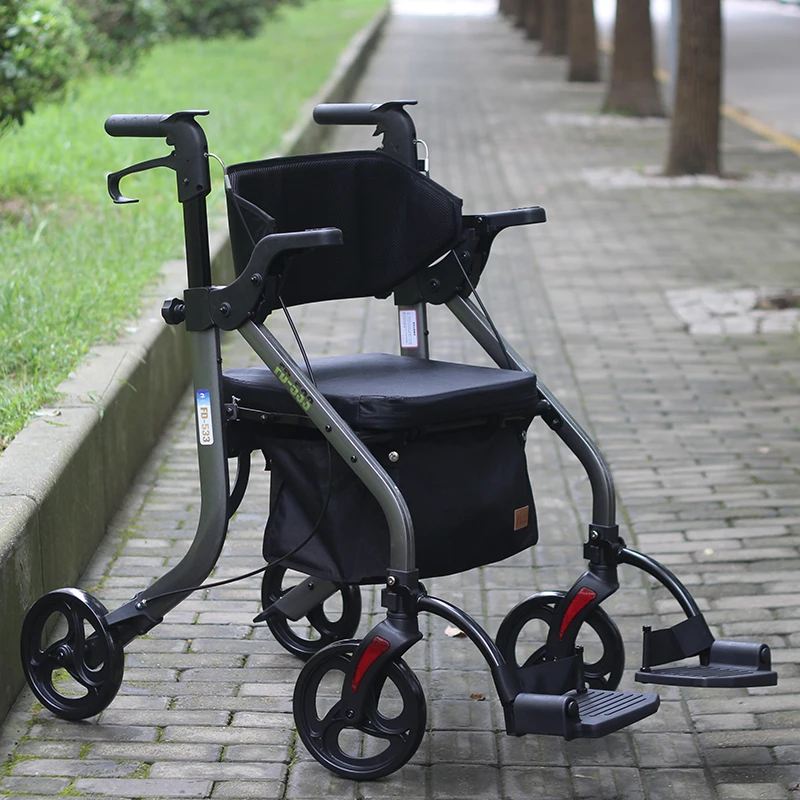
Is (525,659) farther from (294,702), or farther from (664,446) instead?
(664,446)

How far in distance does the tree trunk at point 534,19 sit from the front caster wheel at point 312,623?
95.8ft

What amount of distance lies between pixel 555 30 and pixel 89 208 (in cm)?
2138

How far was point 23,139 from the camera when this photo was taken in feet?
35.8

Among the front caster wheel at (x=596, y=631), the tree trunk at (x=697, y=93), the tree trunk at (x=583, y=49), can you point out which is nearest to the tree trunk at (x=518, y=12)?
the tree trunk at (x=583, y=49)

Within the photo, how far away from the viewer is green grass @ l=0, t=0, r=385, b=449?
5.68 metres

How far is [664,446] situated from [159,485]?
214cm

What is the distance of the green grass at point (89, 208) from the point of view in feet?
18.6

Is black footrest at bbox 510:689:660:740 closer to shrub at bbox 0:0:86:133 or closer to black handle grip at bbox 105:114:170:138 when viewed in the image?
black handle grip at bbox 105:114:170:138

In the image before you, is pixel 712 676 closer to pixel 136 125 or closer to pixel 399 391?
pixel 399 391

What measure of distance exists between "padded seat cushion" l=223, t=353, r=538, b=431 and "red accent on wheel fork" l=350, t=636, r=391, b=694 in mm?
489

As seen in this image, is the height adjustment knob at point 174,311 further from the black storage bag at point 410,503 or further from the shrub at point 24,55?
the shrub at point 24,55

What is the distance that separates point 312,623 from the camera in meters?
4.28

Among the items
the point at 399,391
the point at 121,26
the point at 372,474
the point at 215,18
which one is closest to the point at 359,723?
the point at 372,474

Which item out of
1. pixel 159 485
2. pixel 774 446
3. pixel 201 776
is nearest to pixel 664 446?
pixel 774 446
